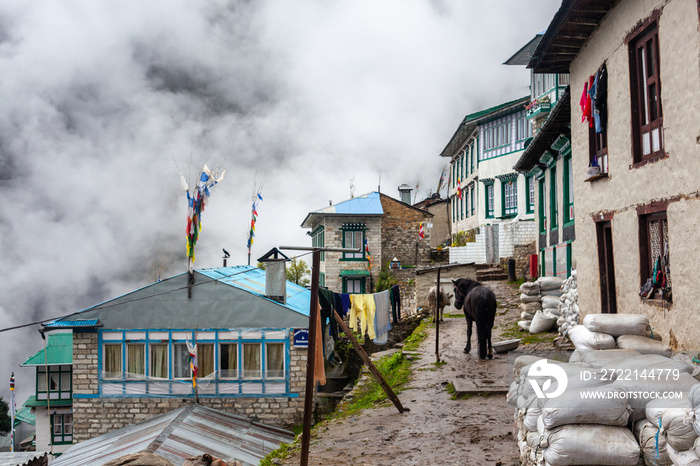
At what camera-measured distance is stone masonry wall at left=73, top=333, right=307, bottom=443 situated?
16.7m

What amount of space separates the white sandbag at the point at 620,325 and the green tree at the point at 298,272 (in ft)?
120

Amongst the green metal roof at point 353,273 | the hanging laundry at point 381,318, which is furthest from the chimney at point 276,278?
the green metal roof at point 353,273

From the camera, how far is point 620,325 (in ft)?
25.8

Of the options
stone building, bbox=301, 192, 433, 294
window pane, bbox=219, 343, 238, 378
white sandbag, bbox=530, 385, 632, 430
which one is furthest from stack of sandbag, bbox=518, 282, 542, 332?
stone building, bbox=301, 192, 433, 294

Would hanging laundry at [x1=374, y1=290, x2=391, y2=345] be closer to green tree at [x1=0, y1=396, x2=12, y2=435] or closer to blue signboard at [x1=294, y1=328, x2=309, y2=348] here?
blue signboard at [x1=294, y1=328, x2=309, y2=348]

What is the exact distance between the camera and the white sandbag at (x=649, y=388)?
181 inches

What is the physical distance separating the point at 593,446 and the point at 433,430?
14.3ft

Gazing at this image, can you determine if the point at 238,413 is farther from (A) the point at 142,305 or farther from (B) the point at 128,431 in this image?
(A) the point at 142,305

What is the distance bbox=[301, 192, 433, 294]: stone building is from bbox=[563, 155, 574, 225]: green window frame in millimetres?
20976

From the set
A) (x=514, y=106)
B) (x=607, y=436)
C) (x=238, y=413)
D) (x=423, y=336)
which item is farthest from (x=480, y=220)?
(x=607, y=436)

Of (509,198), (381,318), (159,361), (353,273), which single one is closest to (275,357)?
(159,361)

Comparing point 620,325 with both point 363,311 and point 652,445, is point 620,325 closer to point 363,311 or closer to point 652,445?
point 652,445

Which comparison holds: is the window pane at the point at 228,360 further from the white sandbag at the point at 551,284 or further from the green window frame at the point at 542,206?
the green window frame at the point at 542,206

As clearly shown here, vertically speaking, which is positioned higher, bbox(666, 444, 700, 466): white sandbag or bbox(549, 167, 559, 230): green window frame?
bbox(549, 167, 559, 230): green window frame
